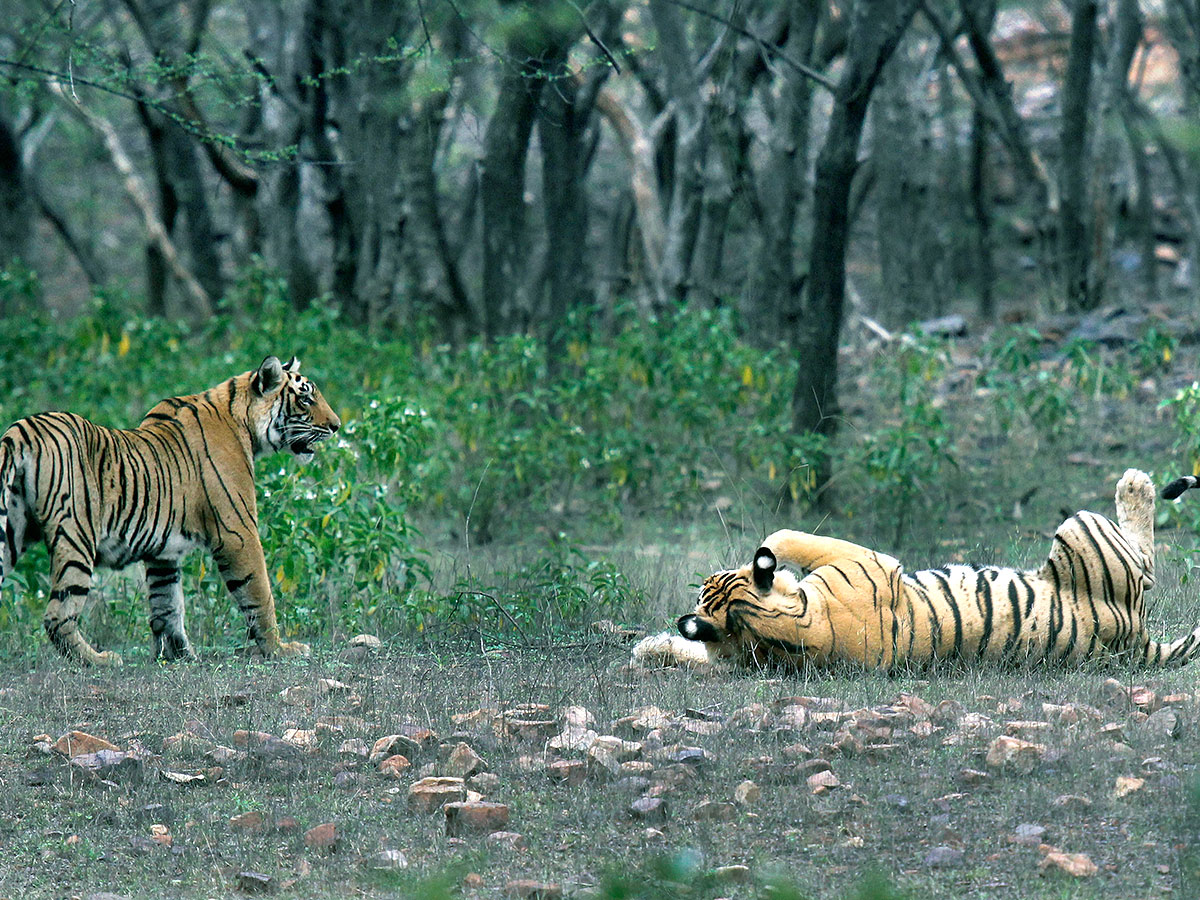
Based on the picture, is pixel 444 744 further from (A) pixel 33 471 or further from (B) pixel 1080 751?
(A) pixel 33 471

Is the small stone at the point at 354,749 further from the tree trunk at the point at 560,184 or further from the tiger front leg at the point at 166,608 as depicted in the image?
the tree trunk at the point at 560,184

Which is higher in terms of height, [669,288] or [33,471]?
[669,288]

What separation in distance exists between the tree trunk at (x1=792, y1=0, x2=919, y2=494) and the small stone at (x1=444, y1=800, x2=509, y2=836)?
5971mm

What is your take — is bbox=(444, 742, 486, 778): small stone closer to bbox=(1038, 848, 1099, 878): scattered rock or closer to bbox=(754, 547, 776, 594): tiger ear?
bbox=(754, 547, 776, 594): tiger ear

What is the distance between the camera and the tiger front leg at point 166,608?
21.8 ft

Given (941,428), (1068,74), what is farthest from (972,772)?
(1068,74)

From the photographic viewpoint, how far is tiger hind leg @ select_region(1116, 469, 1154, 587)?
5.76 m

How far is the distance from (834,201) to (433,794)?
6.92 m

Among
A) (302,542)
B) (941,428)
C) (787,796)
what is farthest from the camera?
(941,428)

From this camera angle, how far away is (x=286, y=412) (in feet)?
23.0

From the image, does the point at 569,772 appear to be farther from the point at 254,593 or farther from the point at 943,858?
the point at 254,593

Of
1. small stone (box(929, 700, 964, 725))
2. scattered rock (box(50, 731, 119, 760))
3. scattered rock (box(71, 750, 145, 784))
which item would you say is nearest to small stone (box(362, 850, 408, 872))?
scattered rock (box(71, 750, 145, 784))

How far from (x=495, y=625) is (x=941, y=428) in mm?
4936

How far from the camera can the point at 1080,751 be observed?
4246 millimetres
